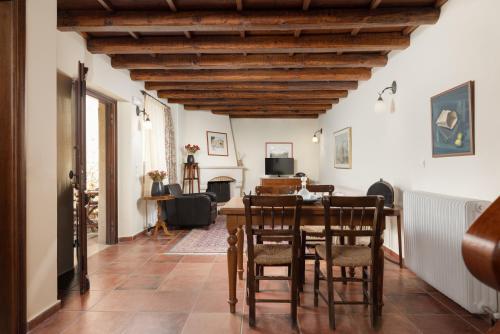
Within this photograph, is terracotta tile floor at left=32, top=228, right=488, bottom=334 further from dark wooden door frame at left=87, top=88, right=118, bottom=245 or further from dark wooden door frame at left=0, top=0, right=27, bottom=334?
dark wooden door frame at left=87, top=88, right=118, bottom=245

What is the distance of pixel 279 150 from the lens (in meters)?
8.71

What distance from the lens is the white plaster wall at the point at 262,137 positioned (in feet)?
28.6

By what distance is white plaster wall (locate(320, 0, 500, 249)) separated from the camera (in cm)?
228

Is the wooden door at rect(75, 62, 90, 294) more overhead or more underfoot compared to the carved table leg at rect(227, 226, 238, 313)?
more overhead

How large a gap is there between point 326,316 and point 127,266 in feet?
7.50

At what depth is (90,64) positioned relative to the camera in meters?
3.62

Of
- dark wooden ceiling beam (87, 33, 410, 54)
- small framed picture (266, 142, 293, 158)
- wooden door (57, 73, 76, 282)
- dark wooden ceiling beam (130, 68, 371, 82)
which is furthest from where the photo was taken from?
small framed picture (266, 142, 293, 158)

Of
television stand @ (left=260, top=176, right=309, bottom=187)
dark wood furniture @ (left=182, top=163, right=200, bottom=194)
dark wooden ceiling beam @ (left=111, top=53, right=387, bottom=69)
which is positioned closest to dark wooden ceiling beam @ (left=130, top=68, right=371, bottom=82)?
dark wooden ceiling beam @ (left=111, top=53, right=387, bottom=69)

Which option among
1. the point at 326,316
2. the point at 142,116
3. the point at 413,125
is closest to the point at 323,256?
the point at 326,316

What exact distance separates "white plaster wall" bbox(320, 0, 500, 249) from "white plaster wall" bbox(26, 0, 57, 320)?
127 inches

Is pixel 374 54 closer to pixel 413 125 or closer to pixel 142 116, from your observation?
pixel 413 125

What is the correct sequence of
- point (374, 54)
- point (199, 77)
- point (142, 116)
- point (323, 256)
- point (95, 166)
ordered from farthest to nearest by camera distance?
point (95, 166), point (142, 116), point (199, 77), point (374, 54), point (323, 256)

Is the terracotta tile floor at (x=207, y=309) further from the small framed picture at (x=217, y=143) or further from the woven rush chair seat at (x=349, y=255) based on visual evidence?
the small framed picture at (x=217, y=143)

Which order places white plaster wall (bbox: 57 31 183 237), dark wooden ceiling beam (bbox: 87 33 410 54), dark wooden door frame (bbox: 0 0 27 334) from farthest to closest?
white plaster wall (bbox: 57 31 183 237) → dark wooden ceiling beam (bbox: 87 33 410 54) → dark wooden door frame (bbox: 0 0 27 334)
